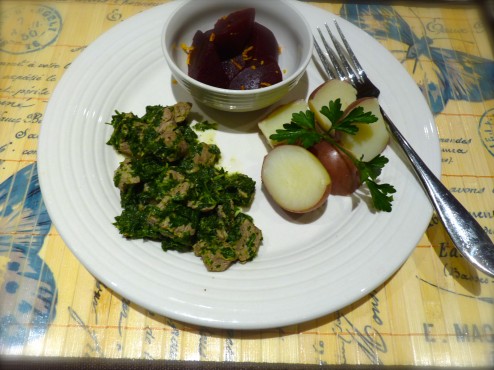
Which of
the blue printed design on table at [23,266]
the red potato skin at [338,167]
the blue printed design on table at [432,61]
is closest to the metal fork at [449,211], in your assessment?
the red potato skin at [338,167]

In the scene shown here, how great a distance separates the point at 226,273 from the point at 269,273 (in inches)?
7.3

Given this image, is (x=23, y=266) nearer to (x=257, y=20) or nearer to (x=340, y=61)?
(x=257, y=20)

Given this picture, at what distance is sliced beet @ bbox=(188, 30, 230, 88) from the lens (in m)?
1.84

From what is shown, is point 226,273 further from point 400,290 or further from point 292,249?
point 400,290

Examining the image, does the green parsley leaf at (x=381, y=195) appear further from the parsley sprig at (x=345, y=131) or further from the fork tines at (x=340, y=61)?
the fork tines at (x=340, y=61)

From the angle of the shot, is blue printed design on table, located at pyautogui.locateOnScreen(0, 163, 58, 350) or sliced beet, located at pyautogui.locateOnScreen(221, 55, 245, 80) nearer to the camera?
blue printed design on table, located at pyautogui.locateOnScreen(0, 163, 58, 350)

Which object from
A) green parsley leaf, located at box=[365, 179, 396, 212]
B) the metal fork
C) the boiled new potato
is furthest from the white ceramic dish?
green parsley leaf, located at box=[365, 179, 396, 212]

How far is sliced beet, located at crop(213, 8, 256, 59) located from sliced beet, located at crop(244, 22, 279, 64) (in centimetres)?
3

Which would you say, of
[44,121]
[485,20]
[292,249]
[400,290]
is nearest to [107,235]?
[44,121]

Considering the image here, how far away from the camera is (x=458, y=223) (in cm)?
170

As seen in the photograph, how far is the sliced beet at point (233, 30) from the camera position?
191cm

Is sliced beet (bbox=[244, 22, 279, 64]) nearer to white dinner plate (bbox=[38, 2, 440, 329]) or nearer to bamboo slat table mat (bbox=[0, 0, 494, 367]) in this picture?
white dinner plate (bbox=[38, 2, 440, 329])

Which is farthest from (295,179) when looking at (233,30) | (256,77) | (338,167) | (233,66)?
(233,30)

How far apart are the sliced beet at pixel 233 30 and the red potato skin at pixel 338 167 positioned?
70 cm
